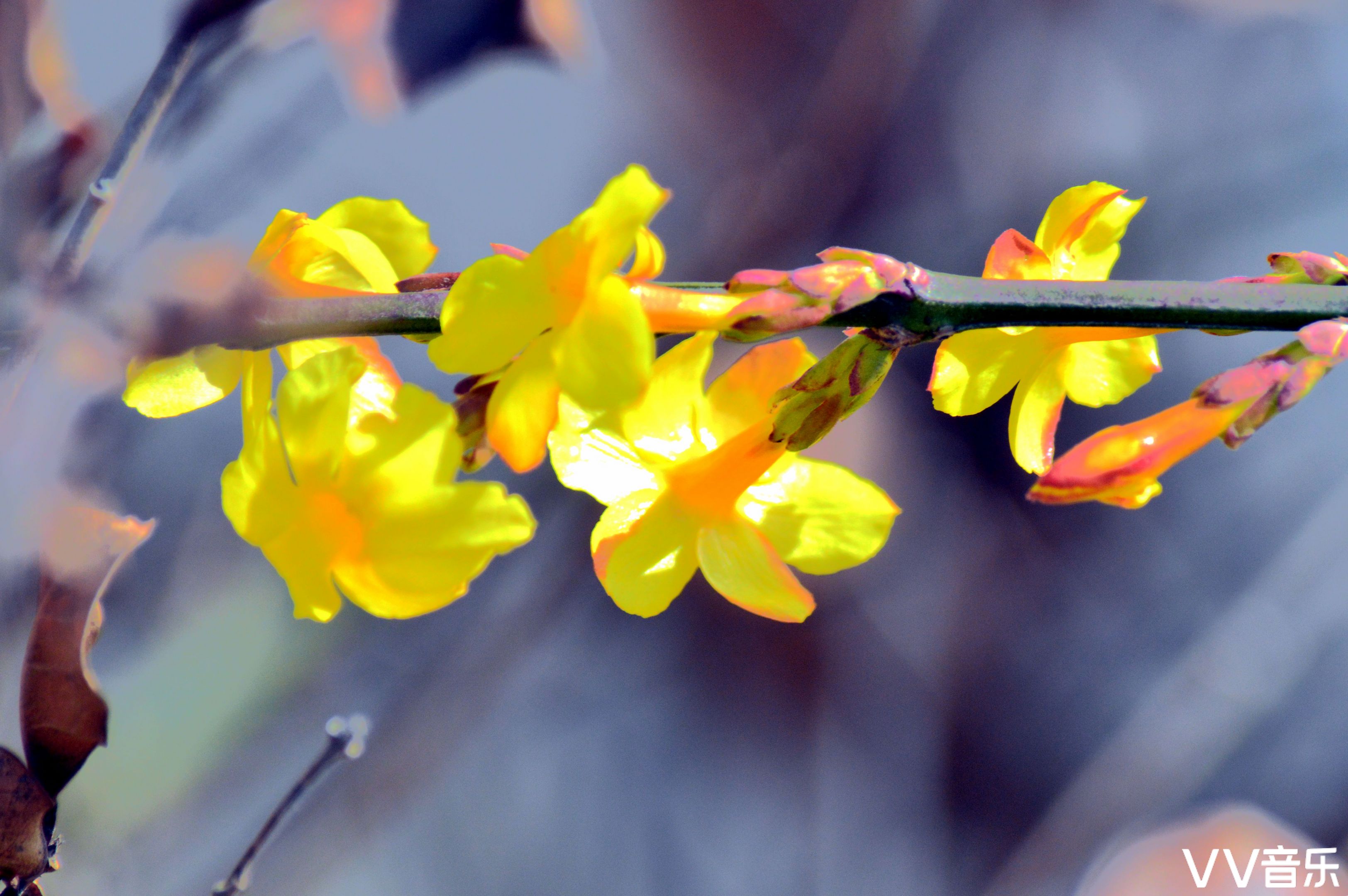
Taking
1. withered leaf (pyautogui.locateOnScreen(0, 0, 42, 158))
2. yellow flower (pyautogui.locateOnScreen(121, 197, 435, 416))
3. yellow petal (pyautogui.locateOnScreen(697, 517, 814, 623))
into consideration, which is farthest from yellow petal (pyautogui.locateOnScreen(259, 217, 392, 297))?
withered leaf (pyautogui.locateOnScreen(0, 0, 42, 158))

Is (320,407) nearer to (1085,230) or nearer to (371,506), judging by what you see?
(371,506)

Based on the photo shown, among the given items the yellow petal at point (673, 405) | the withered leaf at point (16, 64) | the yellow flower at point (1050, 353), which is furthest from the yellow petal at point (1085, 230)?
the withered leaf at point (16, 64)

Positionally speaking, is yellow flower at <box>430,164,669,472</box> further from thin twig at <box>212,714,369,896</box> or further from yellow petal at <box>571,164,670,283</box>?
thin twig at <box>212,714,369,896</box>

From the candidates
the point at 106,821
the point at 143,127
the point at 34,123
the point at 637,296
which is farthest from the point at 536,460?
the point at 106,821

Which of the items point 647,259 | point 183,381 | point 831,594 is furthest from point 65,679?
point 831,594

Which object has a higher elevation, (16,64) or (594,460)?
(16,64)

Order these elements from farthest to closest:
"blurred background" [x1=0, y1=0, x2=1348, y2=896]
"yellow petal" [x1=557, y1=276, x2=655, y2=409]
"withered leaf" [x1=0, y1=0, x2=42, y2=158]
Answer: "blurred background" [x1=0, y1=0, x2=1348, y2=896] → "withered leaf" [x1=0, y1=0, x2=42, y2=158] → "yellow petal" [x1=557, y1=276, x2=655, y2=409]

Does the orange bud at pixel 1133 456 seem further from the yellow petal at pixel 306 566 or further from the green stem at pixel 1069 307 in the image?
the yellow petal at pixel 306 566
